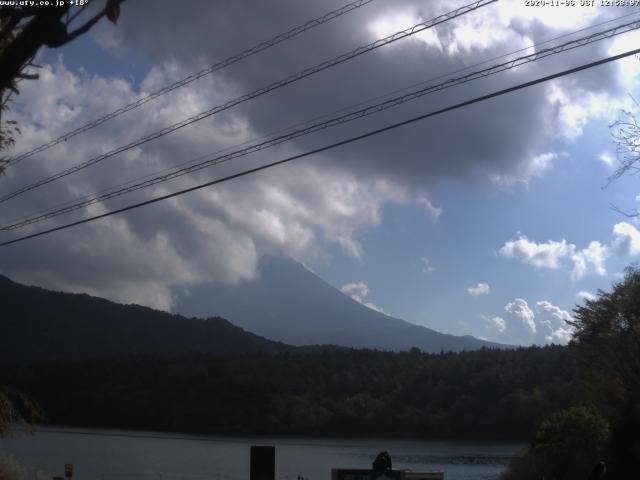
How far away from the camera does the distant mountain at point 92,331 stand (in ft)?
395

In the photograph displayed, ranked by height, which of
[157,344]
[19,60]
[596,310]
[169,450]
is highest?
[157,344]

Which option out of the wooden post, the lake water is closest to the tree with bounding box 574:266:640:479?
the wooden post

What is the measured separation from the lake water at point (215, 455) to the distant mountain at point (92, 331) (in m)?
33.2

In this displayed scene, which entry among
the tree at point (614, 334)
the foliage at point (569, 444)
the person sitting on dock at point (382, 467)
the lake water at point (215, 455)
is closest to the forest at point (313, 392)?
the lake water at point (215, 455)

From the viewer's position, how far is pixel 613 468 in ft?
70.1

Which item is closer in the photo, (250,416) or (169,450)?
(169,450)

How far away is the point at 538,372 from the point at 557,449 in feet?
156

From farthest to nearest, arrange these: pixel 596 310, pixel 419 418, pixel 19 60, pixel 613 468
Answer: pixel 419 418, pixel 596 310, pixel 613 468, pixel 19 60

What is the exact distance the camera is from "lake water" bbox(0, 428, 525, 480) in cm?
5597

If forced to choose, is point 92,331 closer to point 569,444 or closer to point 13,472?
point 569,444

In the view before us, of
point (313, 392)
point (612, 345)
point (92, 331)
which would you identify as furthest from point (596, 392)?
point (92, 331)

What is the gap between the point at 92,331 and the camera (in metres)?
138

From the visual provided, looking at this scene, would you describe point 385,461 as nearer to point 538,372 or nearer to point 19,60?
point 19,60

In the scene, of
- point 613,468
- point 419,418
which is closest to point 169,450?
point 419,418
